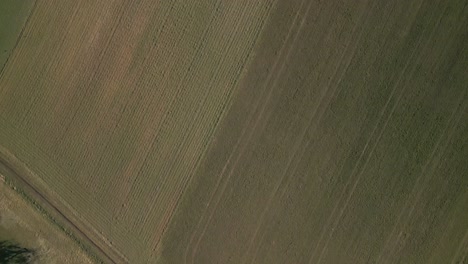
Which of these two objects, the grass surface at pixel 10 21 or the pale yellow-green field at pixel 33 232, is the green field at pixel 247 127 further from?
the pale yellow-green field at pixel 33 232

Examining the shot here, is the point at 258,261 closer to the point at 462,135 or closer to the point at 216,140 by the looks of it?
the point at 216,140

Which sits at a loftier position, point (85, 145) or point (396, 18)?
point (396, 18)

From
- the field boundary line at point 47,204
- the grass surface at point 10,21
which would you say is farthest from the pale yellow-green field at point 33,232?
the grass surface at point 10,21

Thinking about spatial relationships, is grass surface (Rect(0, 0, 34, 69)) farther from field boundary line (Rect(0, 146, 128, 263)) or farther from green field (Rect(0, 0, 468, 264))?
A: field boundary line (Rect(0, 146, 128, 263))

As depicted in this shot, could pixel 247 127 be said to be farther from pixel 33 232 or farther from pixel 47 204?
pixel 33 232

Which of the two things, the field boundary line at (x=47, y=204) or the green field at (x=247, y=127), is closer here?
the green field at (x=247, y=127)

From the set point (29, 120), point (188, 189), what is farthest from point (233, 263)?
point (29, 120)

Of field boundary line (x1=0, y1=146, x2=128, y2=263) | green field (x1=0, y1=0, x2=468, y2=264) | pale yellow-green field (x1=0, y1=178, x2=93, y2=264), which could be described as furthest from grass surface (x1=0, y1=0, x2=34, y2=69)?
pale yellow-green field (x1=0, y1=178, x2=93, y2=264)

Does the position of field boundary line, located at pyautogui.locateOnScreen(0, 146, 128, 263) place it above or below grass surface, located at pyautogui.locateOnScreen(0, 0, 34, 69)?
below

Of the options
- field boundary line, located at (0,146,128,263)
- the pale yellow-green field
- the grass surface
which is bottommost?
the pale yellow-green field
